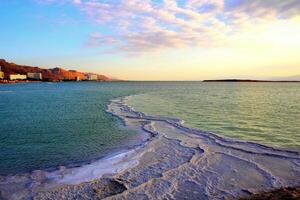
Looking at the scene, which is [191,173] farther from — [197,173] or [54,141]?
[54,141]

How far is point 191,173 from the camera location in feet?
34.2

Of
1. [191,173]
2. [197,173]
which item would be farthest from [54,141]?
[197,173]

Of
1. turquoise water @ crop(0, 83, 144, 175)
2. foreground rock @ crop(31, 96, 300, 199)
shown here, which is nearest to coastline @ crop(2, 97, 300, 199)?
foreground rock @ crop(31, 96, 300, 199)

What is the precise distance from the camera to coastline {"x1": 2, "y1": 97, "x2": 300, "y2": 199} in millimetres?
8617

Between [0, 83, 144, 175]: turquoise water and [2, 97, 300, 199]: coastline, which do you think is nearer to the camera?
[2, 97, 300, 199]: coastline

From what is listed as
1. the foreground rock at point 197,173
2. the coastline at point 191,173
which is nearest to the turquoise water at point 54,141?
the coastline at point 191,173

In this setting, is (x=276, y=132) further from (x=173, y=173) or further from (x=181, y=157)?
(x=173, y=173)

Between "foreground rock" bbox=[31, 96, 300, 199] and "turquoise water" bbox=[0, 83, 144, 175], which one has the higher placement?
"foreground rock" bbox=[31, 96, 300, 199]

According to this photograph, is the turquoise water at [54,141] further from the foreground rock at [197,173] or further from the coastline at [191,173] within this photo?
the foreground rock at [197,173]

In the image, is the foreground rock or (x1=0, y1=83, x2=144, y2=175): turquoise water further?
(x1=0, y1=83, x2=144, y2=175): turquoise water

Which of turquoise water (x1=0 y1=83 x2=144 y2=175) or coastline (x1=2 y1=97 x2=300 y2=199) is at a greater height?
coastline (x1=2 y1=97 x2=300 y2=199)

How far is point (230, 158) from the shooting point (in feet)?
40.6

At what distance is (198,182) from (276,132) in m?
10.9

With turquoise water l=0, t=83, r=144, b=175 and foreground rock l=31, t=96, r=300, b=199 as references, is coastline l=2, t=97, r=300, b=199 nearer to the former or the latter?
foreground rock l=31, t=96, r=300, b=199
